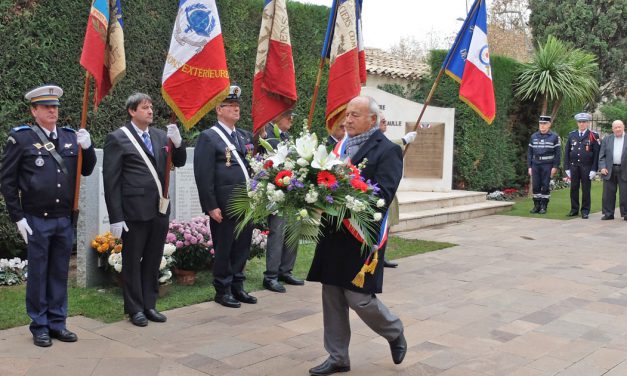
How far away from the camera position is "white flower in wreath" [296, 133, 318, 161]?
3887 millimetres

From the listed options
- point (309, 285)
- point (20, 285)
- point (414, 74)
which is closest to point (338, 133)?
point (309, 285)

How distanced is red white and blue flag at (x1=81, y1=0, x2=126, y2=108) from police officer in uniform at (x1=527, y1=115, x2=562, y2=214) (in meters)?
10.4

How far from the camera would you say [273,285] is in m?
6.59

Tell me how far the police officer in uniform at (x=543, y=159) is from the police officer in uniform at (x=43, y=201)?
1075 centimetres

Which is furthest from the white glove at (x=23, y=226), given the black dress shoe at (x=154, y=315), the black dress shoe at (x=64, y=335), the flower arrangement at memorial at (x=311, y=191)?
the flower arrangement at memorial at (x=311, y=191)

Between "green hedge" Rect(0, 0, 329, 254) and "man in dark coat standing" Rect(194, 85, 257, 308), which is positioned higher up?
"green hedge" Rect(0, 0, 329, 254)

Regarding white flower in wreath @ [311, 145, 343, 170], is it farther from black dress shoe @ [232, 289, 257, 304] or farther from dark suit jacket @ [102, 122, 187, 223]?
black dress shoe @ [232, 289, 257, 304]

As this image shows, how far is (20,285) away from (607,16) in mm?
28867

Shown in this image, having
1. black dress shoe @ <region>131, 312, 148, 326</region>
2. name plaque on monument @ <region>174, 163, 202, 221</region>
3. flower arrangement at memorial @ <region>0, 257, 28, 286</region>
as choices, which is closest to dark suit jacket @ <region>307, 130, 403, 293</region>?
black dress shoe @ <region>131, 312, 148, 326</region>

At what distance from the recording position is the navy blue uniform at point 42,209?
467cm

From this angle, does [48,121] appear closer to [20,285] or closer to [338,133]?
[20,285]

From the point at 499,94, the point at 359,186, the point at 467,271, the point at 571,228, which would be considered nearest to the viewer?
the point at 359,186

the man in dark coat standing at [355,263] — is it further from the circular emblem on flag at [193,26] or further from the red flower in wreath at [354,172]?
the circular emblem on flag at [193,26]

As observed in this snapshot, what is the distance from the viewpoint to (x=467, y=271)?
25.4 feet
